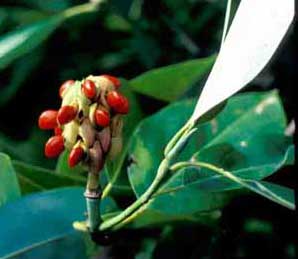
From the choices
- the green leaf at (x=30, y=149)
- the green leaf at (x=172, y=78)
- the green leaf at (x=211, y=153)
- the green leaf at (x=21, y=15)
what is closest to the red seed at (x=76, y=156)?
the green leaf at (x=211, y=153)

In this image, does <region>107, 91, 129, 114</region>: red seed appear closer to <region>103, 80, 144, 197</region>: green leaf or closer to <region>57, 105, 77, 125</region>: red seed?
<region>57, 105, 77, 125</region>: red seed

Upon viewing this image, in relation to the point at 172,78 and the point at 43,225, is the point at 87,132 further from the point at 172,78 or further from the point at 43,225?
the point at 172,78

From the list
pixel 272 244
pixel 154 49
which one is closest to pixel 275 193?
pixel 272 244

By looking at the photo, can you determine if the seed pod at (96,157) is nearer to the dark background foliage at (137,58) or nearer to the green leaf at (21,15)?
the dark background foliage at (137,58)

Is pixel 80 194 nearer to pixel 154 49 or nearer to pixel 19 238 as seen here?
pixel 19 238

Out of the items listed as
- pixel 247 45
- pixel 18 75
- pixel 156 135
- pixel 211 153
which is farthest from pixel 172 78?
pixel 247 45

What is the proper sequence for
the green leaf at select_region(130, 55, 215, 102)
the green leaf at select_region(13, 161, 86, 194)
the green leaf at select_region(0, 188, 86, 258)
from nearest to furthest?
the green leaf at select_region(0, 188, 86, 258) < the green leaf at select_region(13, 161, 86, 194) < the green leaf at select_region(130, 55, 215, 102)

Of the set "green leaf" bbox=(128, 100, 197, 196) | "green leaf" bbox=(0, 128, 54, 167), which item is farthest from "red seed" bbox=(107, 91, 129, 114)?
"green leaf" bbox=(0, 128, 54, 167)
